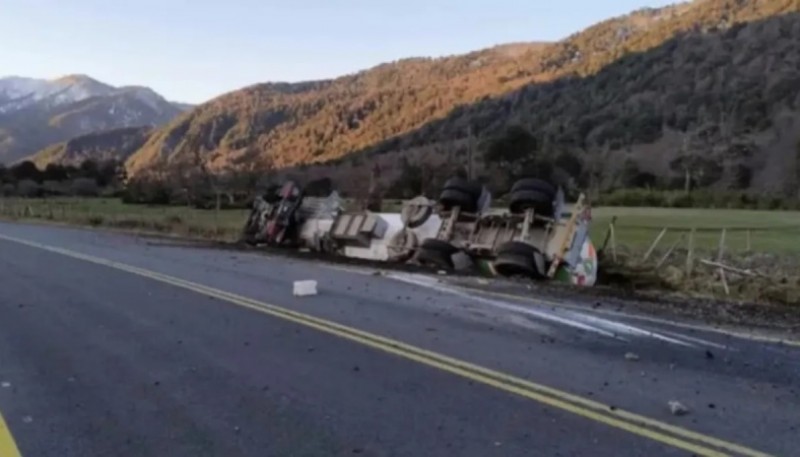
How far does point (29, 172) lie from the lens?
10462 centimetres

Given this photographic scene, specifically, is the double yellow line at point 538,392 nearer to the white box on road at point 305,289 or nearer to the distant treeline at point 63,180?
the white box on road at point 305,289

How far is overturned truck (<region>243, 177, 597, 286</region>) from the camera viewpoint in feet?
55.2

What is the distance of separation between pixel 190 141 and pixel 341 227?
13094 centimetres

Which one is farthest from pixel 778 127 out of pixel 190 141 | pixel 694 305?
pixel 694 305

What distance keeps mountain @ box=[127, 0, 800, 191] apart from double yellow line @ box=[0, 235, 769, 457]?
254 ft

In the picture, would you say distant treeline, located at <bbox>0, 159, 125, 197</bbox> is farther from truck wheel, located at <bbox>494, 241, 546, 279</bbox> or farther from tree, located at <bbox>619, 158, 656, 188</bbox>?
truck wheel, located at <bbox>494, 241, 546, 279</bbox>

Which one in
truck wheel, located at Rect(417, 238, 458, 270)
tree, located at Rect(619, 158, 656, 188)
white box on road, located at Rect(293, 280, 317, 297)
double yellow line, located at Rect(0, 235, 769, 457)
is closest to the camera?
double yellow line, located at Rect(0, 235, 769, 457)

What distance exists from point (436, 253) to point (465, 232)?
1.05 m

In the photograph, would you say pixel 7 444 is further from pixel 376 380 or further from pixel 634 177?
pixel 634 177

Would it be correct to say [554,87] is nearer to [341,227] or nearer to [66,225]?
[66,225]

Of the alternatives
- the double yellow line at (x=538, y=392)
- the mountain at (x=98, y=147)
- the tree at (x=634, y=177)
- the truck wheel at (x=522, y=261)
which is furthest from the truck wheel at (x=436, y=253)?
the mountain at (x=98, y=147)

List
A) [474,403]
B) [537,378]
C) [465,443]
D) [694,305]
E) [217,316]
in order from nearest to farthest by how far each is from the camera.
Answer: [465,443]
[474,403]
[537,378]
[217,316]
[694,305]

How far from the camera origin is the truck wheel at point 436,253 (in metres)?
18.4

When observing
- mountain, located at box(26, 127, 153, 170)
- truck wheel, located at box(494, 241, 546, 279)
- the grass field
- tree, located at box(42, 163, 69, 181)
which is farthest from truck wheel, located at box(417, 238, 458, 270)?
mountain, located at box(26, 127, 153, 170)
